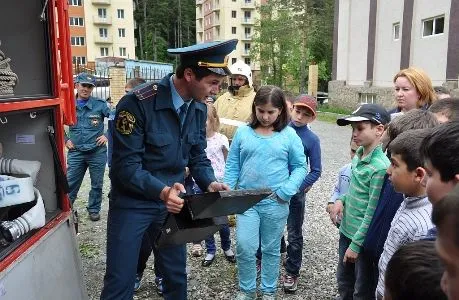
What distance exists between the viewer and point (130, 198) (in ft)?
8.27

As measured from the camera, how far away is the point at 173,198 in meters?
2.24

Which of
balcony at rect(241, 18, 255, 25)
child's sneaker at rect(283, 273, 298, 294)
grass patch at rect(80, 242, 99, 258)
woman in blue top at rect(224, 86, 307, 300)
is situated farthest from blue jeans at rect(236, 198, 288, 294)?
balcony at rect(241, 18, 255, 25)

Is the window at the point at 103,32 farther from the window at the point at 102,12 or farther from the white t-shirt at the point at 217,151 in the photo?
the white t-shirt at the point at 217,151

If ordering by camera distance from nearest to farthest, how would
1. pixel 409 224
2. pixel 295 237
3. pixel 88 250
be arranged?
pixel 409 224 < pixel 295 237 < pixel 88 250

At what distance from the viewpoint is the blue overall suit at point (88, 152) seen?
5367 mm

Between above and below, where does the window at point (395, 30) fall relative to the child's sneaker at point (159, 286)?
above

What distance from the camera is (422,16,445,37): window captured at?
16078mm

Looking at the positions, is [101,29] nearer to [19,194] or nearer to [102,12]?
[102,12]

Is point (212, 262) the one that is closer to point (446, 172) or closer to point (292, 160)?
point (292, 160)

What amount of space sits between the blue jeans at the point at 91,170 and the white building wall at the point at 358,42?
19486 millimetres

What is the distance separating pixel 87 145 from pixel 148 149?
10.3 ft

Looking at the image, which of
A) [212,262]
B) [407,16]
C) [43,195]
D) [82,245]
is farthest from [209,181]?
[407,16]

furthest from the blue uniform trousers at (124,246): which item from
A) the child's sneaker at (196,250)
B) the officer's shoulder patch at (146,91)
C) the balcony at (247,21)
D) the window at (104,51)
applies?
the balcony at (247,21)

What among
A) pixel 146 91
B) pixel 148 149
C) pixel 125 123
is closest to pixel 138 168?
pixel 148 149
